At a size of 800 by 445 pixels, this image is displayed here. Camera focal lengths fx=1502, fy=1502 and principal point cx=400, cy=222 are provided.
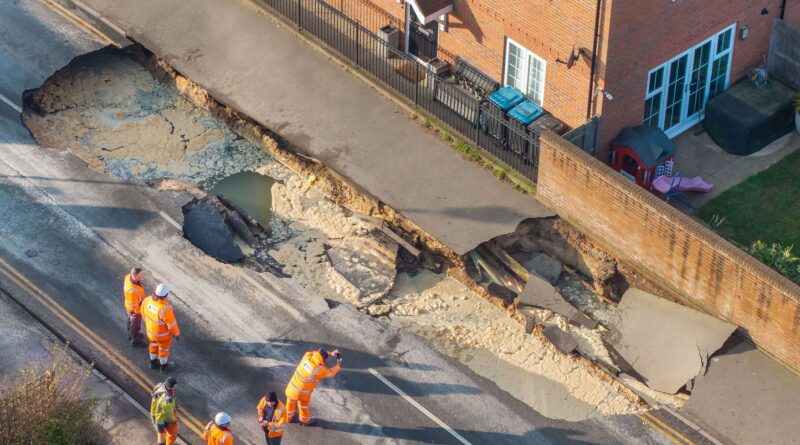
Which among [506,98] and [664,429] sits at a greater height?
[506,98]

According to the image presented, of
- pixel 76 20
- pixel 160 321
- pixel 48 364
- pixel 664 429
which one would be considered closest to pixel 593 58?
pixel 664 429

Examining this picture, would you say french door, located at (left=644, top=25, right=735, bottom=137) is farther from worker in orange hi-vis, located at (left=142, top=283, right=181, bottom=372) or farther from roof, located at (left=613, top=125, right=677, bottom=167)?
worker in orange hi-vis, located at (left=142, top=283, right=181, bottom=372)

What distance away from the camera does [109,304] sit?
28.2 metres

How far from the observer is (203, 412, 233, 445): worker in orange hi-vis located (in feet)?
79.2

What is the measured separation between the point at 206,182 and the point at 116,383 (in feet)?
20.4

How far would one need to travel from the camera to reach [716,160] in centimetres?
3159

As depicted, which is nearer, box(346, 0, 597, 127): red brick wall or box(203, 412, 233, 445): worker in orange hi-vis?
box(203, 412, 233, 445): worker in orange hi-vis

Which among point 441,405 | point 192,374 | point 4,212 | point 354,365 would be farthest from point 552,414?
point 4,212

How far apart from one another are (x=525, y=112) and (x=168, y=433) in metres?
10.3

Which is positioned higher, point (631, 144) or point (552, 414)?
point (631, 144)

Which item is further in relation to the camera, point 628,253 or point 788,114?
point 788,114

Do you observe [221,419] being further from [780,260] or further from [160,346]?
[780,260]

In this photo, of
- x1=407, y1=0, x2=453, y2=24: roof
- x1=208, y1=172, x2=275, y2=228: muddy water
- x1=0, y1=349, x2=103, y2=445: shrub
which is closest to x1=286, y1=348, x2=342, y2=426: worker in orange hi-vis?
x1=0, y1=349, x2=103, y2=445: shrub

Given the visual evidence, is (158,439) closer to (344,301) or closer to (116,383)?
(116,383)
